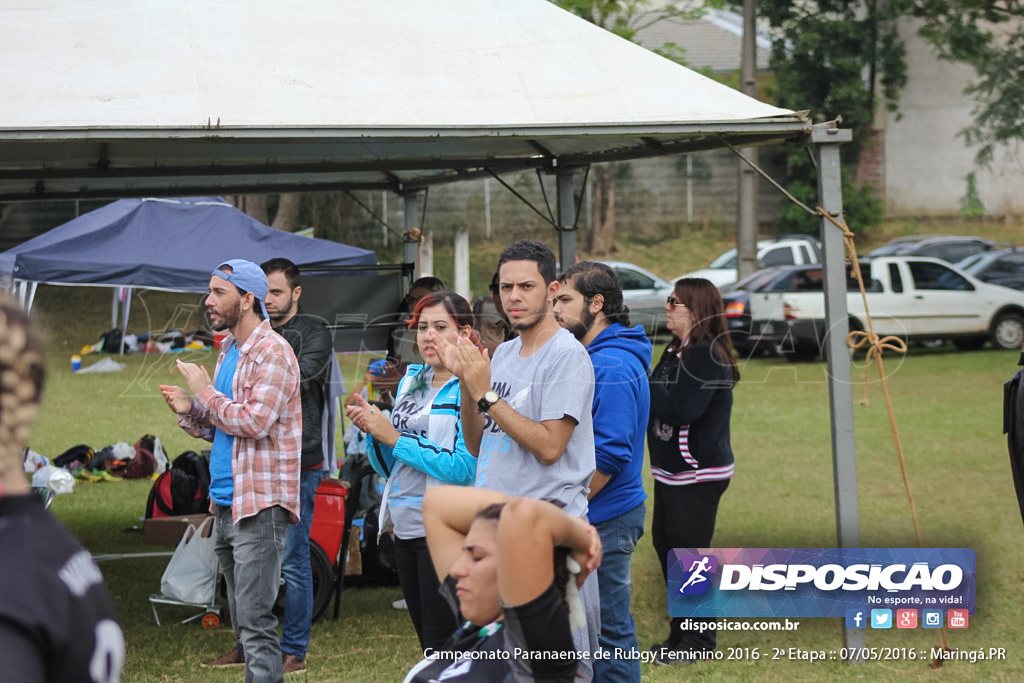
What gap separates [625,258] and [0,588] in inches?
1180

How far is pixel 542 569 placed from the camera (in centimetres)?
212

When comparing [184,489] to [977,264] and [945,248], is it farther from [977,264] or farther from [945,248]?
[945,248]

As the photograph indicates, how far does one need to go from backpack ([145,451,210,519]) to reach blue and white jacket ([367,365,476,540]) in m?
3.65

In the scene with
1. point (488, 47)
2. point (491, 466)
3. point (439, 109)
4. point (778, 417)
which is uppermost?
point (488, 47)

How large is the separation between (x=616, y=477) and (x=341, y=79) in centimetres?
237

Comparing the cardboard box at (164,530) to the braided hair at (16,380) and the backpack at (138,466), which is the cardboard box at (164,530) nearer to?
the backpack at (138,466)

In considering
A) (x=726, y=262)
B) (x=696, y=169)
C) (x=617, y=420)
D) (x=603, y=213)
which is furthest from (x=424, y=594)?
(x=696, y=169)

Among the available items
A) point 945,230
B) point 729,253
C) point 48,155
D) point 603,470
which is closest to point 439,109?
point 603,470

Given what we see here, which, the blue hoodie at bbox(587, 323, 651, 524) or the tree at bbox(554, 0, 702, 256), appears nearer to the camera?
the blue hoodie at bbox(587, 323, 651, 524)

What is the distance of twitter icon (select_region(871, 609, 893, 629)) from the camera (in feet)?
17.7

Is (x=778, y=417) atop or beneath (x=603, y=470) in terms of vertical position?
beneath

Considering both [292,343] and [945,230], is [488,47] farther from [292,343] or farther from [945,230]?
[945,230]

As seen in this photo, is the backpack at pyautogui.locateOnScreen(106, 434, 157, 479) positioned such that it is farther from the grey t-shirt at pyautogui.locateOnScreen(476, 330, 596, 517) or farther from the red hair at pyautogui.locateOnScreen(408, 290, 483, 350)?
the grey t-shirt at pyautogui.locateOnScreen(476, 330, 596, 517)

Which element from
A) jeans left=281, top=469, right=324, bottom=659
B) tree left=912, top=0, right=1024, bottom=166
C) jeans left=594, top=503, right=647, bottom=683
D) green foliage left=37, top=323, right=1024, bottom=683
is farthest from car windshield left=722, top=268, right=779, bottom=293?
jeans left=594, top=503, right=647, bottom=683
